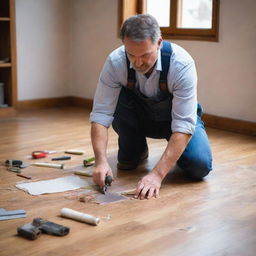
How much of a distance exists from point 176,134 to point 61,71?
2902 mm

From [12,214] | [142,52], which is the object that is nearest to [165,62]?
[142,52]

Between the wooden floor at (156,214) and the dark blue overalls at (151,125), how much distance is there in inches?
3.8

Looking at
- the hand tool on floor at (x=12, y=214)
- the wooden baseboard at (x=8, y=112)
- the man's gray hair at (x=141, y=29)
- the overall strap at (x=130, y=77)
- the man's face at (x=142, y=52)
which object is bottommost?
the wooden baseboard at (x=8, y=112)

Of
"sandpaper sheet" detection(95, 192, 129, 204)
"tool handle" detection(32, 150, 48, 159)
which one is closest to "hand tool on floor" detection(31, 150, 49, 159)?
"tool handle" detection(32, 150, 48, 159)

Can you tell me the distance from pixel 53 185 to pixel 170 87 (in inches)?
28.8

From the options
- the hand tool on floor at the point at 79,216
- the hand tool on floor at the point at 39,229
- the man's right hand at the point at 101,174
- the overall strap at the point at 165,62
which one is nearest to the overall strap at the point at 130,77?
the overall strap at the point at 165,62

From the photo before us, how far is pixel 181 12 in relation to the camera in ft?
13.6

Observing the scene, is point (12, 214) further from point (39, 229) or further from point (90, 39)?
point (90, 39)

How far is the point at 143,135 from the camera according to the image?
9.24 ft

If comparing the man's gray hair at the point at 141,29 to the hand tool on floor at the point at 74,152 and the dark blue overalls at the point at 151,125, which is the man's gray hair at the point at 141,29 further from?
the hand tool on floor at the point at 74,152

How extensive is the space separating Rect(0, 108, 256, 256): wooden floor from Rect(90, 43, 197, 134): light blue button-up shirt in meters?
0.35

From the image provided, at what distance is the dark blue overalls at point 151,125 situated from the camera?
248cm

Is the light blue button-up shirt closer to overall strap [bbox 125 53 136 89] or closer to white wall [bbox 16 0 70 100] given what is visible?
overall strap [bbox 125 53 136 89]

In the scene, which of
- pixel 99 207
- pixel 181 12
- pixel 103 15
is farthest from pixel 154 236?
pixel 103 15
